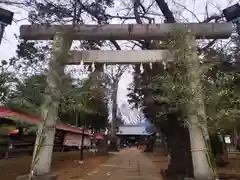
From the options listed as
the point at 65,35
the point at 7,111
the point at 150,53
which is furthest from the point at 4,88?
the point at 150,53

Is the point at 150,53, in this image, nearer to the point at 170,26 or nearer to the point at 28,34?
the point at 170,26

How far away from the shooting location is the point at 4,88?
5.76m

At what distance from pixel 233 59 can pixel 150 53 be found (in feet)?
7.35

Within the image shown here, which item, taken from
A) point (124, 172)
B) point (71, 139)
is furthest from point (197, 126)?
point (71, 139)

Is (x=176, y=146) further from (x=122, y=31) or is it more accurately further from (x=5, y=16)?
(x=5, y=16)

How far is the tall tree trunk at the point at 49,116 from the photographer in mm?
3480

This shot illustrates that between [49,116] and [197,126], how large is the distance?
9.15 ft

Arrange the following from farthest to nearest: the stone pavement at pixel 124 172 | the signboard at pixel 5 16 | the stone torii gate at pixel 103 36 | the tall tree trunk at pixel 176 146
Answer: the stone pavement at pixel 124 172, the tall tree trunk at pixel 176 146, the stone torii gate at pixel 103 36, the signboard at pixel 5 16

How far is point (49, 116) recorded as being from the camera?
12.0 feet

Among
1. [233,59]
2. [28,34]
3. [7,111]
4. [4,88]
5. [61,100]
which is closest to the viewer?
[61,100]

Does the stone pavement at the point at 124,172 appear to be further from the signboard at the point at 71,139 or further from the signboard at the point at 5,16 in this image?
the signboard at the point at 5,16

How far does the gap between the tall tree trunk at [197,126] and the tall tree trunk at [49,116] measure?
2.51m

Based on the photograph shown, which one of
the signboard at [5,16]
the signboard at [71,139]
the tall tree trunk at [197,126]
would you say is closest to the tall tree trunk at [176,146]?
the tall tree trunk at [197,126]

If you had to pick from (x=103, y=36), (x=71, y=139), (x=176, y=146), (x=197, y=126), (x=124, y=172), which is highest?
(x=103, y=36)
